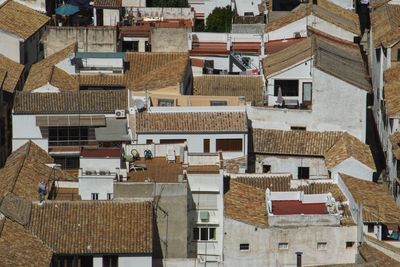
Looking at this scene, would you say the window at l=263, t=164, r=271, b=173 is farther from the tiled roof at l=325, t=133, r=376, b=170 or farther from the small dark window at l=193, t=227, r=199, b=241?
the small dark window at l=193, t=227, r=199, b=241

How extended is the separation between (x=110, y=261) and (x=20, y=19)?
31599mm

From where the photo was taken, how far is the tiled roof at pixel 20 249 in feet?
177

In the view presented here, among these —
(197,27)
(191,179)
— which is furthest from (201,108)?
(197,27)

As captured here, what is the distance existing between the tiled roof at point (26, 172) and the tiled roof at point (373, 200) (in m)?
11.7

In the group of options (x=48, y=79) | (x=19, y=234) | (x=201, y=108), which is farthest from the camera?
(x=48, y=79)

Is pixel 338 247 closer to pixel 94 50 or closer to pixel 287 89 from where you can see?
pixel 287 89

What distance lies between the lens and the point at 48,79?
75.4 m

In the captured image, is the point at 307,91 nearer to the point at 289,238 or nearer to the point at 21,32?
the point at 289,238

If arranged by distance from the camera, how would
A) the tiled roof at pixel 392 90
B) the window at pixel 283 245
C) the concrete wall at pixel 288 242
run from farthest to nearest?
1. the tiled roof at pixel 392 90
2. the window at pixel 283 245
3. the concrete wall at pixel 288 242

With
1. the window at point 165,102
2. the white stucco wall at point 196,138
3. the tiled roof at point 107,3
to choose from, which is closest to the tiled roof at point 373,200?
the white stucco wall at point 196,138

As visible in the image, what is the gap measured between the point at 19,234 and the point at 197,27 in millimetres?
38034

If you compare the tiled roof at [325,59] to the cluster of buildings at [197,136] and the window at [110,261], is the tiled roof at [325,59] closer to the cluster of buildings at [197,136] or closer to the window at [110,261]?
the cluster of buildings at [197,136]

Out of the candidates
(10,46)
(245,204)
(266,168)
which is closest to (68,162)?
(266,168)

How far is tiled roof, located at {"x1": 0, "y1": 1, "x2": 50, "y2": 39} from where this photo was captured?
273 ft
